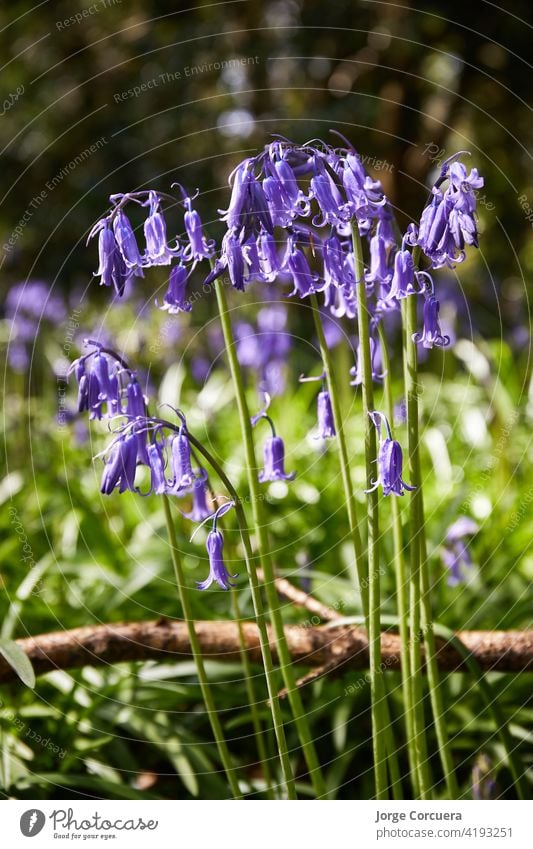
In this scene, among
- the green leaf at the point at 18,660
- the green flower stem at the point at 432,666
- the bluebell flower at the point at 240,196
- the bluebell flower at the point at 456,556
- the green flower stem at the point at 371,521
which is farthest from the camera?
the bluebell flower at the point at 456,556

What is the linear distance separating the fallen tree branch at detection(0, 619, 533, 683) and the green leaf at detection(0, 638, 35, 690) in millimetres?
476

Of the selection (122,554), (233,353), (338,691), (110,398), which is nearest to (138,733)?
(338,691)

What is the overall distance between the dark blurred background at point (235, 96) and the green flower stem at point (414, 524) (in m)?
6.25

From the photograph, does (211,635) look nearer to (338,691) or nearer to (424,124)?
(338,691)

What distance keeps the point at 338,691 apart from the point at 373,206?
6.76 feet

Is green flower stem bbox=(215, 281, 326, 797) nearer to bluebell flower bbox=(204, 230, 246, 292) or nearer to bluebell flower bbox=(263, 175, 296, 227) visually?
bluebell flower bbox=(204, 230, 246, 292)

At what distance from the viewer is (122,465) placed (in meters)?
1.96

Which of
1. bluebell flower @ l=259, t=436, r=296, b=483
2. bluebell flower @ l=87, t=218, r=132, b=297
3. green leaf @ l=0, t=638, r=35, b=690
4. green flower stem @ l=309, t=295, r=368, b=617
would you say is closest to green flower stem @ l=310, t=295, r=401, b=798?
green flower stem @ l=309, t=295, r=368, b=617

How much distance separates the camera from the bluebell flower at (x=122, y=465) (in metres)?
1.95

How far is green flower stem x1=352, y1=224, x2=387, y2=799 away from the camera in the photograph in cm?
187

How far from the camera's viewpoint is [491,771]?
2713 mm

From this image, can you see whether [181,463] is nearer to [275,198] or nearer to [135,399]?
[135,399]

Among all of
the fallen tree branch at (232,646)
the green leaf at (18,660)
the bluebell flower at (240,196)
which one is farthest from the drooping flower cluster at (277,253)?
the fallen tree branch at (232,646)

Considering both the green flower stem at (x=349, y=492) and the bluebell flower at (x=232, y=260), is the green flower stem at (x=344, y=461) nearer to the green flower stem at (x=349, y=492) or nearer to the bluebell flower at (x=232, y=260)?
the green flower stem at (x=349, y=492)
